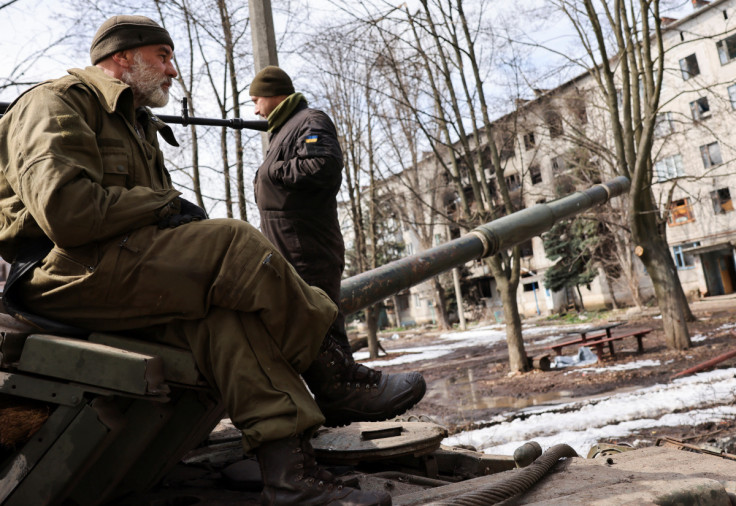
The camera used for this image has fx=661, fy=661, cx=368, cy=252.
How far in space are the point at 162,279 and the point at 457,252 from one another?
2.88 meters

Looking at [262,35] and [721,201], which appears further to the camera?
[721,201]

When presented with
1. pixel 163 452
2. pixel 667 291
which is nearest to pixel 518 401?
pixel 667 291

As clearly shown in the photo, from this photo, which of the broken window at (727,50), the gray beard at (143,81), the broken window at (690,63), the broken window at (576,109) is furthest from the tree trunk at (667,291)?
the broken window at (690,63)

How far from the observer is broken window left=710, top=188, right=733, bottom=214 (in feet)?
100

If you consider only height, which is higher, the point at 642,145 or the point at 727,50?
the point at 727,50

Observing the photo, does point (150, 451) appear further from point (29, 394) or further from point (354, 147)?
point (354, 147)

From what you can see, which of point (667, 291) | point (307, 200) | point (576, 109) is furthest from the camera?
point (576, 109)

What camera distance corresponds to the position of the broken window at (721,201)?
3062cm

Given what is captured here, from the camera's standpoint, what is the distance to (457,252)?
14.8ft

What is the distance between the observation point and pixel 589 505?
1.86 meters

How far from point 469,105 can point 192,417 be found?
38.5ft

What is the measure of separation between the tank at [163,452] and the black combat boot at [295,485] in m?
0.25

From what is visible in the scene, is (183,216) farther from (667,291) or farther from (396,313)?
(396,313)

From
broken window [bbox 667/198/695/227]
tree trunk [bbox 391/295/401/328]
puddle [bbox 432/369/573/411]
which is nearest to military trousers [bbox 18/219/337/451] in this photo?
puddle [bbox 432/369/573/411]
